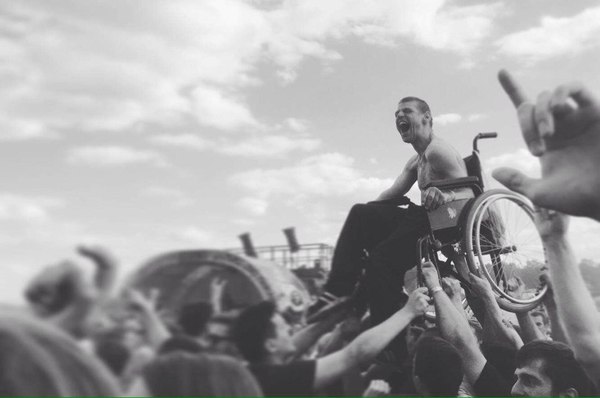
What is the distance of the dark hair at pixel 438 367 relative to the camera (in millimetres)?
3045

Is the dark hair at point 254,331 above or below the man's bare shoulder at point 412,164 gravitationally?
below

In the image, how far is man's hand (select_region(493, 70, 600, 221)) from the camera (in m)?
2.21

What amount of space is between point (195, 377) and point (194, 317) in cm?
21

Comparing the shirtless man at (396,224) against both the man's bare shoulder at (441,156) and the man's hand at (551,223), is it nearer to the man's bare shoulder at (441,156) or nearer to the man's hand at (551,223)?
the man's bare shoulder at (441,156)

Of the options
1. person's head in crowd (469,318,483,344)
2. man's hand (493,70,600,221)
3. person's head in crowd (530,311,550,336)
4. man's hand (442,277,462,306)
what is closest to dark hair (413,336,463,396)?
man's hand (442,277,462,306)

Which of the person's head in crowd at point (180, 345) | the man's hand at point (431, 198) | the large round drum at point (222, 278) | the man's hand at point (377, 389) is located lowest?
the man's hand at point (377, 389)

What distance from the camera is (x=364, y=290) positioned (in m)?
3.12

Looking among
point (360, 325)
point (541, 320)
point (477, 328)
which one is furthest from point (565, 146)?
point (541, 320)

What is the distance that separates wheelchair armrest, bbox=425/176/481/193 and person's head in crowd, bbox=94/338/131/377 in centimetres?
251

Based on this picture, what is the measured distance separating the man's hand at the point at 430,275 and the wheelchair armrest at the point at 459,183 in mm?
574

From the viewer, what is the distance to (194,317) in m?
2.13

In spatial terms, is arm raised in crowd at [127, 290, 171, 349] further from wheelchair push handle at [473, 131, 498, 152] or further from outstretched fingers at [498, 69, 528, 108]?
wheelchair push handle at [473, 131, 498, 152]

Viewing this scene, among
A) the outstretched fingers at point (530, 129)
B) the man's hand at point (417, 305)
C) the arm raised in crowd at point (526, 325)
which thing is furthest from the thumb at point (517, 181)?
the arm raised in crowd at point (526, 325)

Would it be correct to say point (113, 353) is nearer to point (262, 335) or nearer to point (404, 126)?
point (262, 335)
